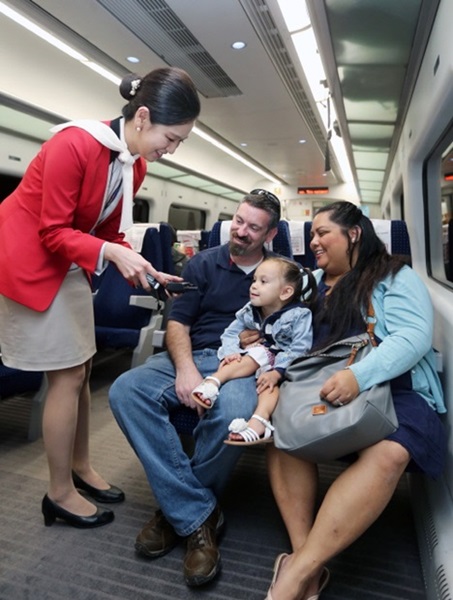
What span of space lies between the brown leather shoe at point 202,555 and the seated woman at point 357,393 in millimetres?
232

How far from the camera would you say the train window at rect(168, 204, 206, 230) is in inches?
364

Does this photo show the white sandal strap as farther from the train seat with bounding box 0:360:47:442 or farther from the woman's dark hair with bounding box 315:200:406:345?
the train seat with bounding box 0:360:47:442

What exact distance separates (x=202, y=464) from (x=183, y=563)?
35cm

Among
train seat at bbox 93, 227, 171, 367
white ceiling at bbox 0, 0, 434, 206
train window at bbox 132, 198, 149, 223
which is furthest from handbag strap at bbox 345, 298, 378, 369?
train window at bbox 132, 198, 149, 223

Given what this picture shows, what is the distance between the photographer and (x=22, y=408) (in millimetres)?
3062

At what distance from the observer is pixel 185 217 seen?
393 inches

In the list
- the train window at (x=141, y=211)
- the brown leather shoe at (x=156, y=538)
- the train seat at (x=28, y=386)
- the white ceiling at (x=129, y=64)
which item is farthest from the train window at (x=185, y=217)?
the brown leather shoe at (x=156, y=538)

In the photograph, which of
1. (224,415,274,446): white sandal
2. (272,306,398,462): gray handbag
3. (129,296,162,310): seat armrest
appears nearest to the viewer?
(272,306,398,462): gray handbag

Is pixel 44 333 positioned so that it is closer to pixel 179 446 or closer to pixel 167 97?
pixel 179 446

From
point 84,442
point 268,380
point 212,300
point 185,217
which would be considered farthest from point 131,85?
point 185,217

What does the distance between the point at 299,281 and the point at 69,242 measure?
0.95m

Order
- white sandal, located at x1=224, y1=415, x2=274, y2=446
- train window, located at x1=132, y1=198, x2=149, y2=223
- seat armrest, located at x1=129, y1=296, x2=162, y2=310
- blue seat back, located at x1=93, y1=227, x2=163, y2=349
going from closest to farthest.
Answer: white sandal, located at x1=224, y1=415, x2=274, y2=446 → seat armrest, located at x1=129, y1=296, x2=162, y2=310 → blue seat back, located at x1=93, y1=227, x2=163, y2=349 → train window, located at x1=132, y1=198, x2=149, y2=223

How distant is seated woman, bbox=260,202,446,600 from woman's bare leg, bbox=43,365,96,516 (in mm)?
749

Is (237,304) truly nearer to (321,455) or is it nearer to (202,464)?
(202,464)
